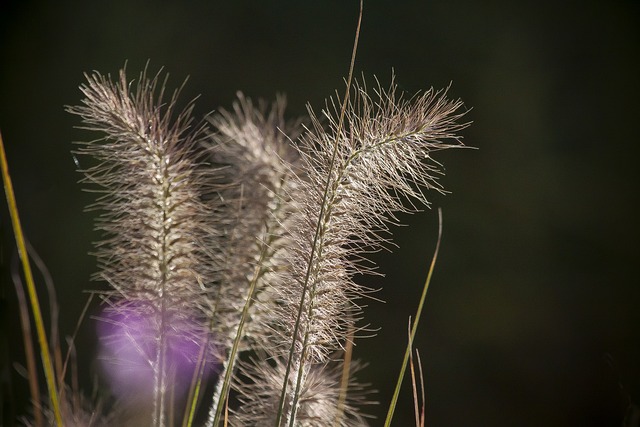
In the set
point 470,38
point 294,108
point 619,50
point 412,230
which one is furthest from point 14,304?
point 619,50

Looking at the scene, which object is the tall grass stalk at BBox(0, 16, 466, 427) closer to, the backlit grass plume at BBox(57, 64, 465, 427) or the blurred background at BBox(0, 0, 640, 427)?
the backlit grass plume at BBox(57, 64, 465, 427)

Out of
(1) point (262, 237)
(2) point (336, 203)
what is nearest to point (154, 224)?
(1) point (262, 237)

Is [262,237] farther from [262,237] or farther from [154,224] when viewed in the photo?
[154,224]

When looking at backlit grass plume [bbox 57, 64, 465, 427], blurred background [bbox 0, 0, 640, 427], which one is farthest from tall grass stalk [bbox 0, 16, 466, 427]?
blurred background [bbox 0, 0, 640, 427]

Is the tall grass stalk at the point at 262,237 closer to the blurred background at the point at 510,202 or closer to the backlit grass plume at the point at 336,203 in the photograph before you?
the backlit grass plume at the point at 336,203

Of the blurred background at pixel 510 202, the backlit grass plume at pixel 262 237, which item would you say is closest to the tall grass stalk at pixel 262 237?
the backlit grass plume at pixel 262 237

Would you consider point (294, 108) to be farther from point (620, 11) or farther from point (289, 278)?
point (289, 278)

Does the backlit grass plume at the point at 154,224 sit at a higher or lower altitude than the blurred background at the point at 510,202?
lower

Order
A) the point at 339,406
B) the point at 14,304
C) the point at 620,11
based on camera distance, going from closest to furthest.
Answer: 1. the point at 339,406
2. the point at 620,11
3. the point at 14,304
